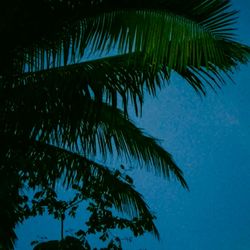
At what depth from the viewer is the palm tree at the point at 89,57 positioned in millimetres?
2641

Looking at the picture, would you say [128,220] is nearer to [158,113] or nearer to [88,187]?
[88,187]

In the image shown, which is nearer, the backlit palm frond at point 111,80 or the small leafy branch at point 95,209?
the backlit palm frond at point 111,80

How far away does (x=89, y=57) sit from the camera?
10.6 feet

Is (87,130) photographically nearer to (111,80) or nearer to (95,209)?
(111,80)

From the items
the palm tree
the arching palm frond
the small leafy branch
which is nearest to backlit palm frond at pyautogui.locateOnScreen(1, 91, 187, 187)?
the palm tree

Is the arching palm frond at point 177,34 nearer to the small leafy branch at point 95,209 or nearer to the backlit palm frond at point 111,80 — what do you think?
the backlit palm frond at point 111,80

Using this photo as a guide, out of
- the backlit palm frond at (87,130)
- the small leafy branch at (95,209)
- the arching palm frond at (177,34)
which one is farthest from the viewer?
the small leafy branch at (95,209)

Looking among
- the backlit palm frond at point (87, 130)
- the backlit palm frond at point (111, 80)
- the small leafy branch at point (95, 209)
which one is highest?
the backlit palm frond at point (111, 80)

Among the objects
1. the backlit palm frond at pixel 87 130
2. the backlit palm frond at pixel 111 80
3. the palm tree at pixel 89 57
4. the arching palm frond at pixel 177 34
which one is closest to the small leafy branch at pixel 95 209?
the backlit palm frond at pixel 87 130

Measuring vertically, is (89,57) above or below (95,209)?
above

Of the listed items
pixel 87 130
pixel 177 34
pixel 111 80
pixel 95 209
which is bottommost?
pixel 95 209

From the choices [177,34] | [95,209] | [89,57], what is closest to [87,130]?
[89,57]

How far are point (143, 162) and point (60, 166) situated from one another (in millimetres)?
844

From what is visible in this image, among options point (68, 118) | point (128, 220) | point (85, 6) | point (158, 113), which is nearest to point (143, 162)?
point (128, 220)
